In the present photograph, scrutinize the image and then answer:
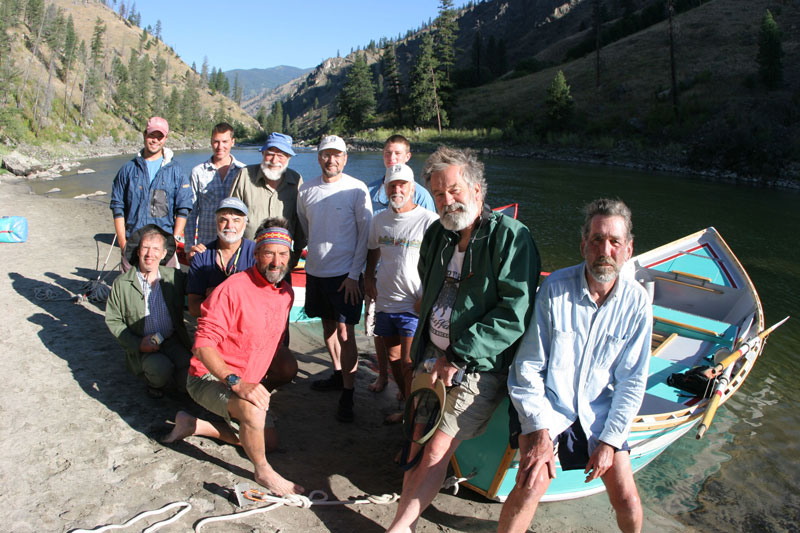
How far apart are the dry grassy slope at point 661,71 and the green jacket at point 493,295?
45.1 m

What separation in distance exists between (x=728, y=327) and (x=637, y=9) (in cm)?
10522

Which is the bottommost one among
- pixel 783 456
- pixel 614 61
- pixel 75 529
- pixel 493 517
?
pixel 783 456

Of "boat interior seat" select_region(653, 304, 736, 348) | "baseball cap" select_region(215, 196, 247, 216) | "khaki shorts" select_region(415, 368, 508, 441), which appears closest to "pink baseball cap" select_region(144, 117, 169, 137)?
"baseball cap" select_region(215, 196, 247, 216)

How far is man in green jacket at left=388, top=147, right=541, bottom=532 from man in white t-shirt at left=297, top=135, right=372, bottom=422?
4.06 feet

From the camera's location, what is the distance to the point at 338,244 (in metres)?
4.25

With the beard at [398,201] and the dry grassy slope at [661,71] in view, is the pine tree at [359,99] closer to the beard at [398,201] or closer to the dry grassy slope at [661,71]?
the dry grassy slope at [661,71]

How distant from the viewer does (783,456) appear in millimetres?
5336

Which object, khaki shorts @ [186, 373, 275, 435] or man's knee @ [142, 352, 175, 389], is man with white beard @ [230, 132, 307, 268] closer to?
man's knee @ [142, 352, 175, 389]

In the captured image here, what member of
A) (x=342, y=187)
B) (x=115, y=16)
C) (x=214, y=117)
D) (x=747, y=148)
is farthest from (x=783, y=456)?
(x=115, y=16)

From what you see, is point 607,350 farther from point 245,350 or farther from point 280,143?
point 280,143

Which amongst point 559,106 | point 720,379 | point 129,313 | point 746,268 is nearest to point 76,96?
point 559,106

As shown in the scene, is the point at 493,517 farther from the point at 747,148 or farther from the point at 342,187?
the point at 747,148

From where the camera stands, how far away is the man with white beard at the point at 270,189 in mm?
4434

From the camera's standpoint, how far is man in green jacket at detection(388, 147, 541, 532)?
112 inches
